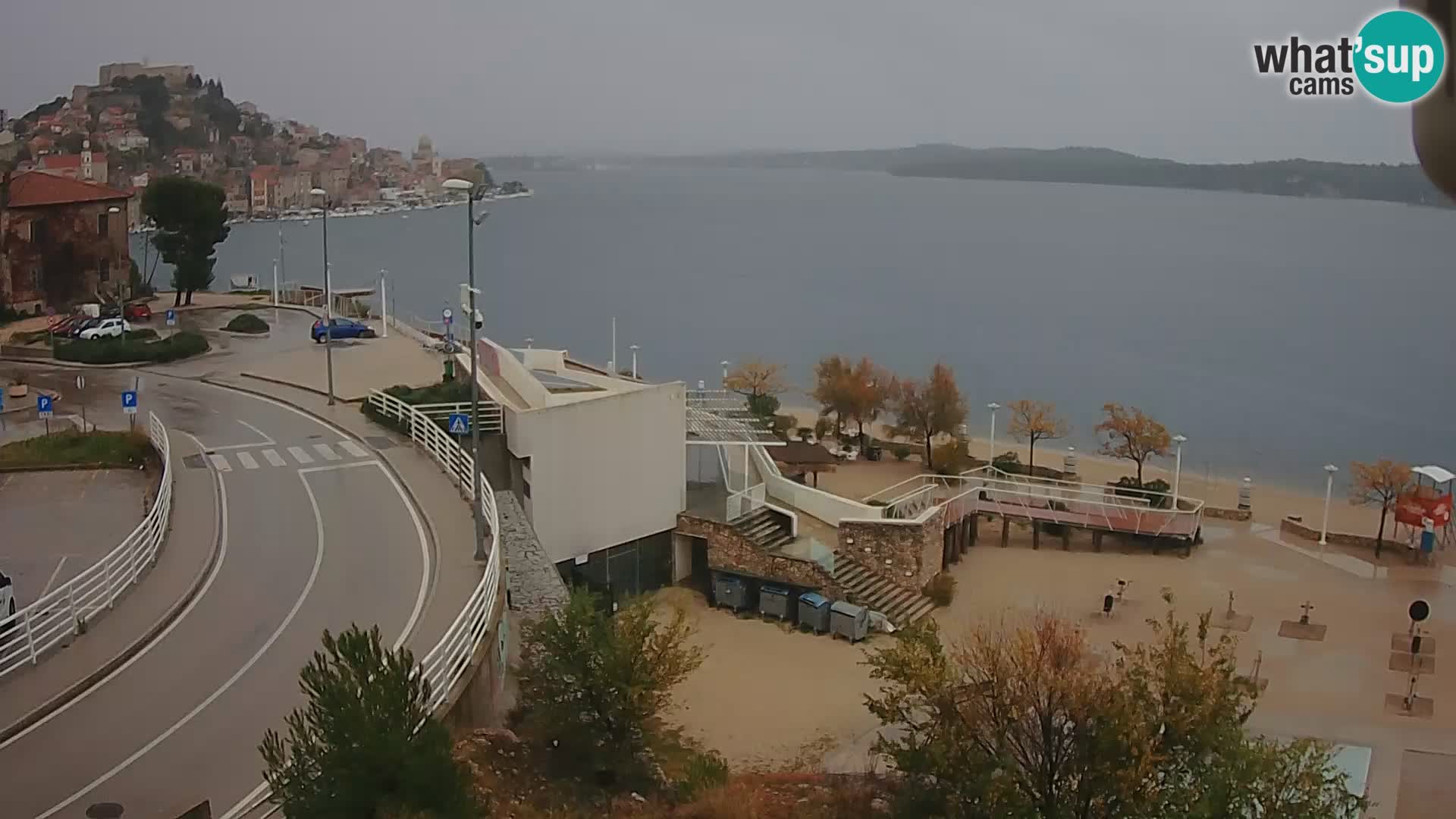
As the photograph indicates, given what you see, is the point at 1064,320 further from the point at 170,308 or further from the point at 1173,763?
the point at 1173,763

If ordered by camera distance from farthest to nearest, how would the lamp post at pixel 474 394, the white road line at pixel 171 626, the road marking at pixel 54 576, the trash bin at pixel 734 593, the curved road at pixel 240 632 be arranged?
the trash bin at pixel 734 593 < the lamp post at pixel 474 394 < the road marking at pixel 54 576 < the white road line at pixel 171 626 < the curved road at pixel 240 632

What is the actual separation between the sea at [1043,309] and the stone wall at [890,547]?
2604 centimetres

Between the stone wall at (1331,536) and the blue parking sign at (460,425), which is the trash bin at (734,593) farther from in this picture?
the stone wall at (1331,536)

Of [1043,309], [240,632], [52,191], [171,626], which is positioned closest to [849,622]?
[240,632]

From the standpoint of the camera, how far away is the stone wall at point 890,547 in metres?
22.1

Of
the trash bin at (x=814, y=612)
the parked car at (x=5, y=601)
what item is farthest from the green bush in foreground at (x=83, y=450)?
the trash bin at (x=814, y=612)

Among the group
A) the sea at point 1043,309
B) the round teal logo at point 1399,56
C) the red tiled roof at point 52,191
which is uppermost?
the round teal logo at point 1399,56

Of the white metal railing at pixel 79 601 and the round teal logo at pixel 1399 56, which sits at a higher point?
the round teal logo at pixel 1399 56

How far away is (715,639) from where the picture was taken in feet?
66.1

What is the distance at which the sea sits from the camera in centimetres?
5891

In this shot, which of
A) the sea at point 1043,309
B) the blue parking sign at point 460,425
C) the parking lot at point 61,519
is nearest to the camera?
the parking lot at point 61,519

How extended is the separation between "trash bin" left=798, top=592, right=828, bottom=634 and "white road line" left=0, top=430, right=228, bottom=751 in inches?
346

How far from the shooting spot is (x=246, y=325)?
36781 millimetres

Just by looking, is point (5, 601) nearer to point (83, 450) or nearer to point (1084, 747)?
point (83, 450)
